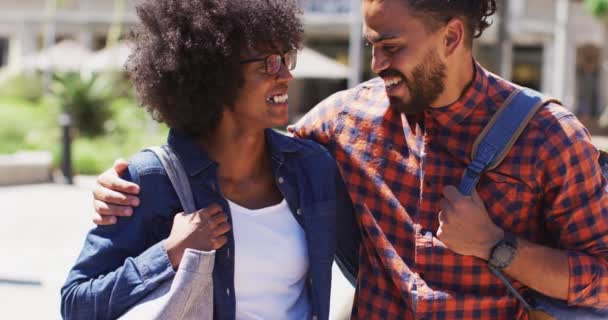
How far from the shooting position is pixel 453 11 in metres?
2.79

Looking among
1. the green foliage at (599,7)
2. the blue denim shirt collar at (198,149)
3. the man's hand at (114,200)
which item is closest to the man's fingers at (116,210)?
the man's hand at (114,200)

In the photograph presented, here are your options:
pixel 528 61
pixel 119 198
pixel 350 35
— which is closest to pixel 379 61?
pixel 119 198

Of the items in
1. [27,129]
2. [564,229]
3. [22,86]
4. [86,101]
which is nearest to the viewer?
[564,229]

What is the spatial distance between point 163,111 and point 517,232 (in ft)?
3.84

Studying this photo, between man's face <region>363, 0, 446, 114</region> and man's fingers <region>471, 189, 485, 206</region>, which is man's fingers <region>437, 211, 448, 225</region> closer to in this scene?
man's fingers <region>471, 189, 485, 206</region>

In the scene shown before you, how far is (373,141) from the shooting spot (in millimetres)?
2908

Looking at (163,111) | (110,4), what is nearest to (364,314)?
(163,111)

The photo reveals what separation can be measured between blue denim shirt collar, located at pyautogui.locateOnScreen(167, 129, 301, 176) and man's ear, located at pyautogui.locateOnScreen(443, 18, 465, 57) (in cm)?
59

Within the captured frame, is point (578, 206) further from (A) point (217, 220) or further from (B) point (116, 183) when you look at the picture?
(B) point (116, 183)

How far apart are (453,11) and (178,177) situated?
1054 millimetres

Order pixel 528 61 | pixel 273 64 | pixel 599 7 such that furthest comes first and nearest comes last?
1. pixel 528 61
2. pixel 599 7
3. pixel 273 64

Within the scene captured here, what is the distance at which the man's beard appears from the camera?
2721 millimetres

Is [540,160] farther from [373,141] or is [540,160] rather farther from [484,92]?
[373,141]

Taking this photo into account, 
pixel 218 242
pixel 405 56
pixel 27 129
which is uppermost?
pixel 405 56
